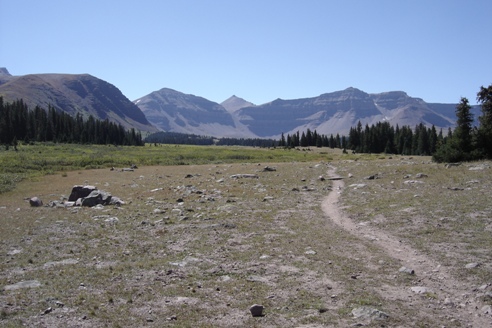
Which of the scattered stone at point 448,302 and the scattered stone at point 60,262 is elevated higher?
the scattered stone at point 448,302

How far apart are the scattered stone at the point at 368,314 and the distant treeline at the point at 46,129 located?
127 meters

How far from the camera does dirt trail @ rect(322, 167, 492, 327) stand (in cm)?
885

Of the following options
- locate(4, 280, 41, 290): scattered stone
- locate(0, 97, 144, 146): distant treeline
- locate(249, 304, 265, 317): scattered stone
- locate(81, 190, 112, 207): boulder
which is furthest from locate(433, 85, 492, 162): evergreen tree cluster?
locate(0, 97, 144, 146): distant treeline

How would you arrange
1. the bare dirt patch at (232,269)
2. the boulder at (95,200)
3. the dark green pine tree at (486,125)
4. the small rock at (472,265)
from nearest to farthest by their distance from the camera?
1. the bare dirt patch at (232,269)
2. the small rock at (472,265)
3. the boulder at (95,200)
4. the dark green pine tree at (486,125)

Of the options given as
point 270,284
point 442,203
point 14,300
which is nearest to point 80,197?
point 14,300

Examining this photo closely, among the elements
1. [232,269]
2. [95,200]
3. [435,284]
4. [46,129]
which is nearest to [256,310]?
[232,269]

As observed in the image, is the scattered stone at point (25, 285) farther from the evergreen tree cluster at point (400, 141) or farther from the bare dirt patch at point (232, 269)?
the evergreen tree cluster at point (400, 141)

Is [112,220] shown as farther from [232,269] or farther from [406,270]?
[406,270]

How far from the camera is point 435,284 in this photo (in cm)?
1065

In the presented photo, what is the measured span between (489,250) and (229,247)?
29.8 ft

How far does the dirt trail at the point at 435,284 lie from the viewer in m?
8.85

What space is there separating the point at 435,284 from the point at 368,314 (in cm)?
306

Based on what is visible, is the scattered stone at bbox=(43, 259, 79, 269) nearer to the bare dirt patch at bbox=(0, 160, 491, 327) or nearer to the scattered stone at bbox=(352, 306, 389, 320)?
Result: the bare dirt patch at bbox=(0, 160, 491, 327)

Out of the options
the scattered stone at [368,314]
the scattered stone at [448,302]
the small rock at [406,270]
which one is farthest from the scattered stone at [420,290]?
the scattered stone at [368,314]
